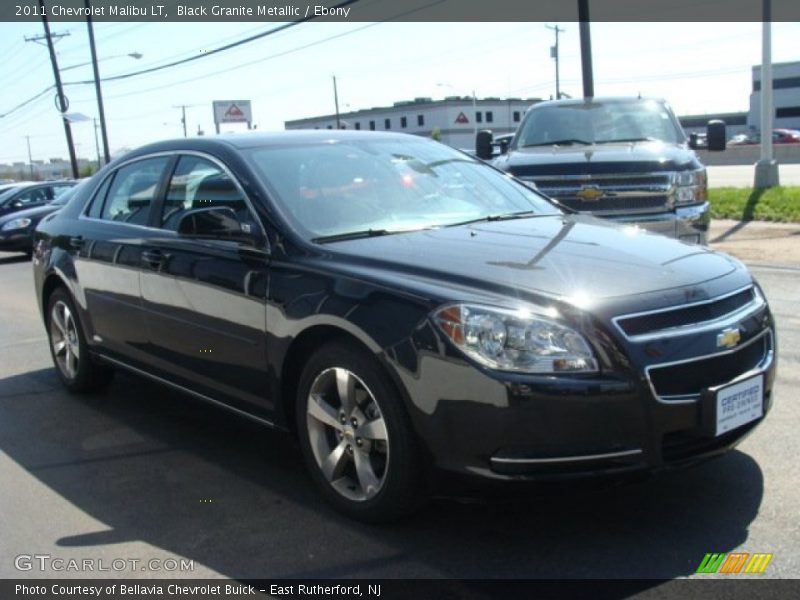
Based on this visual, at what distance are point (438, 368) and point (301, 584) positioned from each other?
96 cm

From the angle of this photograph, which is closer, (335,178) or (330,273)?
(330,273)

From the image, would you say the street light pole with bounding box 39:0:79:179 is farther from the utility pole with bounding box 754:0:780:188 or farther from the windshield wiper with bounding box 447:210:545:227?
the windshield wiper with bounding box 447:210:545:227

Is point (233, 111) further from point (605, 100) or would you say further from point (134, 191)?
point (134, 191)

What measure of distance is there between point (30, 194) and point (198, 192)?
696 inches

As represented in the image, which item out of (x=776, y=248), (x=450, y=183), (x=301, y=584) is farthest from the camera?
(x=776, y=248)

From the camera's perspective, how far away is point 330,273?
3889 mm

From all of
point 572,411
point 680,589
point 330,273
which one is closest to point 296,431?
point 330,273

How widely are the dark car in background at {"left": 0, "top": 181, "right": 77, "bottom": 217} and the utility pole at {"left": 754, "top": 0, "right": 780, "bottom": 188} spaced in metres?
14.7

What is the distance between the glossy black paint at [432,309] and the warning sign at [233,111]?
105 feet

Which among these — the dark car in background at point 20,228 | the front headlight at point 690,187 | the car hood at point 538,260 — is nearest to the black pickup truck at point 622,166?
the front headlight at point 690,187

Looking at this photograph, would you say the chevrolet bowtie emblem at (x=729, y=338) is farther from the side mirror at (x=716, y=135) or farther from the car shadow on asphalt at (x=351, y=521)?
the side mirror at (x=716, y=135)

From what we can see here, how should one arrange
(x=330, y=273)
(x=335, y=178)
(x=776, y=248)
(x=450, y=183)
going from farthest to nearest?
(x=776, y=248)
(x=450, y=183)
(x=335, y=178)
(x=330, y=273)

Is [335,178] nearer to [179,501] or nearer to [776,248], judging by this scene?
[179,501]

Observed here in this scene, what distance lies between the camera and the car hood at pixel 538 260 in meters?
3.49
